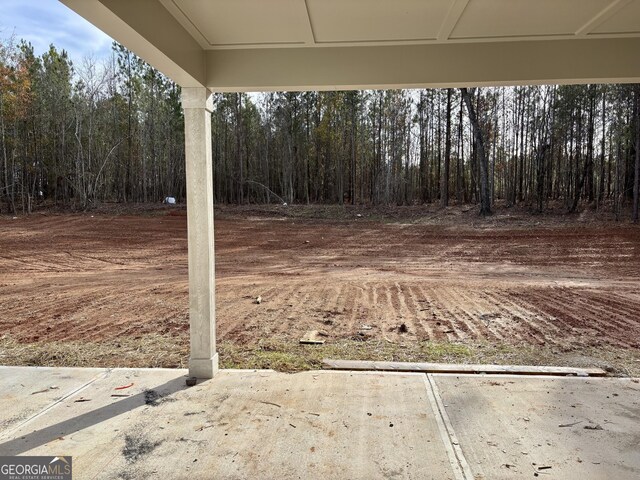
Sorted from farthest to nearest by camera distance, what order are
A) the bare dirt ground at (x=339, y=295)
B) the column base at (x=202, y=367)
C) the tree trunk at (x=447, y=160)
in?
the tree trunk at (x=447, y=160)
the bare dirt ground at (x=339, y=295)
the column base at (x=202, y=367)

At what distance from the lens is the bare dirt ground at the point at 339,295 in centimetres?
470

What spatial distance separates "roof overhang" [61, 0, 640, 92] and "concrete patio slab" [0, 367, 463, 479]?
7.87ft

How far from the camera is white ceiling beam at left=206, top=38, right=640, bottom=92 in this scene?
3266mm

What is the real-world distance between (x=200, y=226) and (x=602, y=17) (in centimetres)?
323

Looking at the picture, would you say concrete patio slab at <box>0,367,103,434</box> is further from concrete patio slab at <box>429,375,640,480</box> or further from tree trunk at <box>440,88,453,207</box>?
tree trunk at <box>440,88,453,207</box>

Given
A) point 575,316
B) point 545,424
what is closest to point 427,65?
point 545,424

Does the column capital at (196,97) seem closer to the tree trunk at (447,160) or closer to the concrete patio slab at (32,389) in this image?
the concrete patio slab at (32,389)

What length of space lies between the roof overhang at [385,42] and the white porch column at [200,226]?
0.21 metres

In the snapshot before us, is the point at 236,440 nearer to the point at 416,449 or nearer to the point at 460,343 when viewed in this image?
the point at 416,449

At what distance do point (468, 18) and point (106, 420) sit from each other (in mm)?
3619

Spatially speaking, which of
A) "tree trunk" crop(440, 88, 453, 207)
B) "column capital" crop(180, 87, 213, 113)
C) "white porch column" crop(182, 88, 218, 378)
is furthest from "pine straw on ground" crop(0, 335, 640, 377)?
"tree trunk" crop(440, 88, 453, 207)

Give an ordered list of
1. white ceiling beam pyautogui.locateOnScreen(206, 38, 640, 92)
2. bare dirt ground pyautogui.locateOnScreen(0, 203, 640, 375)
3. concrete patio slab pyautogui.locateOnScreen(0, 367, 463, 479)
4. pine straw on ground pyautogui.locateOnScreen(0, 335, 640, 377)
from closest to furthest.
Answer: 1. concrete patio slab pyautogui.locateOnScreen(0, 367, 463, 479)
2. white ceiling beam pyautogui.locateOnScreen(206, 38, 640, 92)
3. pine straw on ground pyautogui.locateOnScreen(0, 335, 640, 377)
4. bare dirt ground pyautogui.locateOnScreen(0, 203, 640, 375)

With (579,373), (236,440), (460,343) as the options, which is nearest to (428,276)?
(460,343)

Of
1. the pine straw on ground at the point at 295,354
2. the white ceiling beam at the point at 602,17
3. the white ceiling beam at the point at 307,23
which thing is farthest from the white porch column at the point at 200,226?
the white ceiling beam at the point at 602,17
